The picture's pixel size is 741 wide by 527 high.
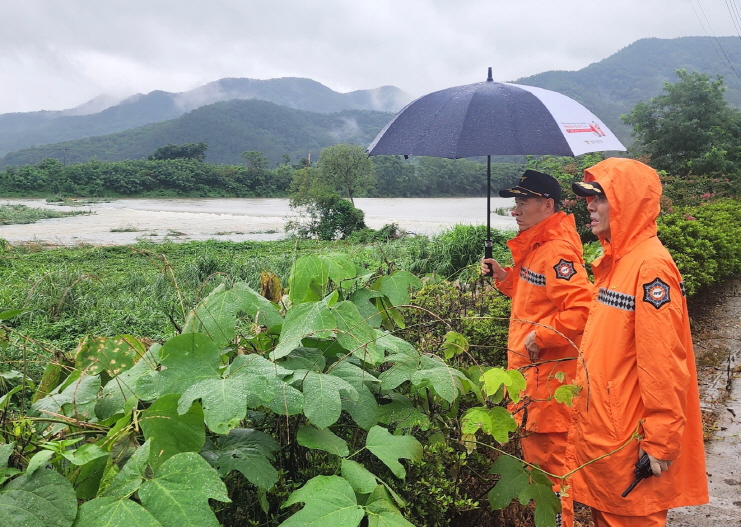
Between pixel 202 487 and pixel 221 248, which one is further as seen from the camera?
pixel 221 248

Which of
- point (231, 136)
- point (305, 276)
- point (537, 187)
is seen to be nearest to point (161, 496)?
point (305, 276)

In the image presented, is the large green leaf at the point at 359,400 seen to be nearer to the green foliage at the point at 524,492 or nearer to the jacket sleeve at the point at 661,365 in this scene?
the green foliage at the point at 524,492

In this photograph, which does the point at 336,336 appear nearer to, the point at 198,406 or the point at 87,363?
the point at 198,406

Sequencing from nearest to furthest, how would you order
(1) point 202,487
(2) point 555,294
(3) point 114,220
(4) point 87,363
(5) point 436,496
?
(1) point 202,487
(4) point 87,363
(5) point 436,496
(2) point 555,294
(3) point 114,220

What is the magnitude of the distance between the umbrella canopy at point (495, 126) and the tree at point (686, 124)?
17878 mm

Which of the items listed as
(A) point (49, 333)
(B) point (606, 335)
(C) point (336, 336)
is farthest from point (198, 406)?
(A) point (49, 333)

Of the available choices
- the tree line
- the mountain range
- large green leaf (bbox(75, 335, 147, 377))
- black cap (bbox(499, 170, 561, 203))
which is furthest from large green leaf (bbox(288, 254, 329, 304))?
the mountain range

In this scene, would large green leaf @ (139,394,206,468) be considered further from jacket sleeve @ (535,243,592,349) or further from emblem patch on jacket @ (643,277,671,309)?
jacket sleeve @ (535,243,592,349)

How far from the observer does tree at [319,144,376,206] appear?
26.5 metres

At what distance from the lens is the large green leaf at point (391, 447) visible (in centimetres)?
107

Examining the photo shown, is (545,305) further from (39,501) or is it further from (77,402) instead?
(39,501)

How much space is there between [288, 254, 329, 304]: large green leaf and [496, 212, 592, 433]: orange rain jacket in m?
1.08

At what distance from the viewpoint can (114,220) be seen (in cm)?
2744

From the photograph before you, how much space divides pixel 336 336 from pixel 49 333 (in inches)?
220
